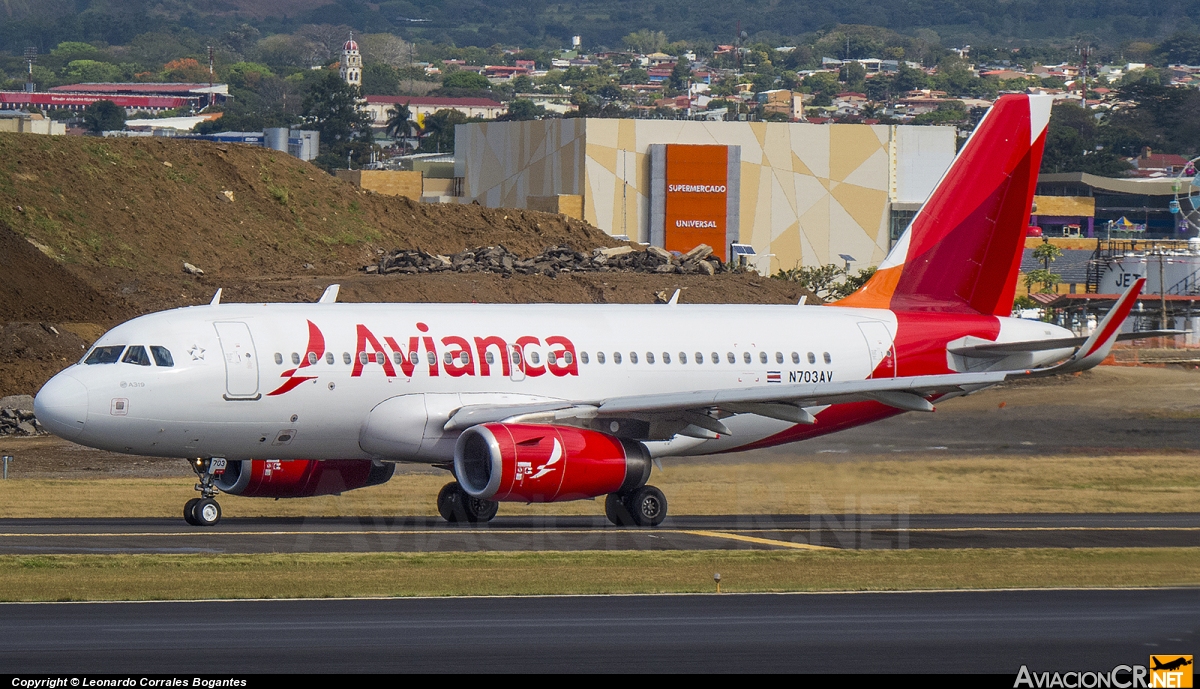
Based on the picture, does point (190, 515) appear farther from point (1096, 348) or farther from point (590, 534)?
point (1096, 348)

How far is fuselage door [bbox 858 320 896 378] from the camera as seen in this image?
36594 millimetres

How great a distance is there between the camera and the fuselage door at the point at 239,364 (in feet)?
99.3

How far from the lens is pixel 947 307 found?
38281 millimetres

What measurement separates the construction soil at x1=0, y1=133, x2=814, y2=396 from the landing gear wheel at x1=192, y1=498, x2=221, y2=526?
2848 cm

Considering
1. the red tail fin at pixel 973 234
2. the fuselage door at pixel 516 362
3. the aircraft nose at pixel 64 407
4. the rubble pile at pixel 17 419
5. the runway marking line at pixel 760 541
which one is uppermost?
the red tail fin at pixel 973 234

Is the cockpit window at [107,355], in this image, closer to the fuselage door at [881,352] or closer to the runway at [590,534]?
the runway at [590,534]

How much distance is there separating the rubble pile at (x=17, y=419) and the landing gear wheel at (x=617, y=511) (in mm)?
28302

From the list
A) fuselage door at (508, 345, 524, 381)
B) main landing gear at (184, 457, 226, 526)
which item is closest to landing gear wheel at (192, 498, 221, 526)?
main landing gear at (184, 457, 226, 526)

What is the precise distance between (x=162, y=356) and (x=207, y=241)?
5505cm

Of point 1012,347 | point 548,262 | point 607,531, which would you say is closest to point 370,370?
point 607,531

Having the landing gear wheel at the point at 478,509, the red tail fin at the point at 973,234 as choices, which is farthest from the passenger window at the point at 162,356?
the red tail fin at the point at 973,234

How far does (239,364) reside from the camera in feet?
99.6

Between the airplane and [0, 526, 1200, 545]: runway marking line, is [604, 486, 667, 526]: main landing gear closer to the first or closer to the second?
the airplane

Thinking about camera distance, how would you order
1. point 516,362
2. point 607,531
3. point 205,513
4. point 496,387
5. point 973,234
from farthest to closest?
point 973,234 < point 516,362 < point 496,387 < point 607,531 < point 205,513
